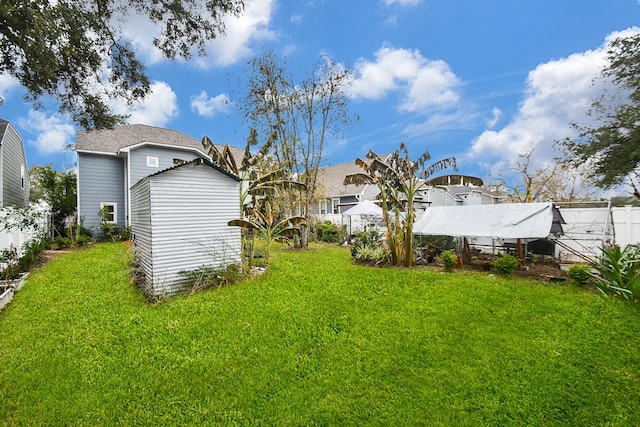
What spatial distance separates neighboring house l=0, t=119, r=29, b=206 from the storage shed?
8.42m

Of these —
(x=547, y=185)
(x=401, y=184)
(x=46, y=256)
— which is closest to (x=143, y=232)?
(x=46, y=256)

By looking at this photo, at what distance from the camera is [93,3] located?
18.2 feet

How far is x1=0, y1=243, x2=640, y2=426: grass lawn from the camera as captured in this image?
12.2ft

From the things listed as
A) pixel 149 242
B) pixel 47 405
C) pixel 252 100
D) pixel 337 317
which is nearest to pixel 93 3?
pixel 149 242

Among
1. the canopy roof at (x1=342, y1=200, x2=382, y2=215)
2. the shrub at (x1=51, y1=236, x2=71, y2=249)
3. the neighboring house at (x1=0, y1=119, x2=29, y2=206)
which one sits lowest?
the shrub at (x1=51, y1=236, x2=71, y2=249)

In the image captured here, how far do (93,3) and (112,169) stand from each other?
14.0 meters

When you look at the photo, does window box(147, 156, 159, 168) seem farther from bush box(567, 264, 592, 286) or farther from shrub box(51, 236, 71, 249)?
bush box(567, 264, 592, 286)

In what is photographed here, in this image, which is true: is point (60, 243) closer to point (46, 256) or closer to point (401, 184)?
point (46, 256)

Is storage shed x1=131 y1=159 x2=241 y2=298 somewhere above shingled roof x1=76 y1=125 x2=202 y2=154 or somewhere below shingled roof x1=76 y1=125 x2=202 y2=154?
below

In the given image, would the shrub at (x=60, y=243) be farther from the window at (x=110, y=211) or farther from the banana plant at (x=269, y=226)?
the banana plant at (x=269, y=226)

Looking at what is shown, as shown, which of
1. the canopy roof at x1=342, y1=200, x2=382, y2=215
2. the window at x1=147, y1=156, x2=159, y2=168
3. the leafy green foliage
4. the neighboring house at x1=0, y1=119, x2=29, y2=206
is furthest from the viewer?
the window at x1=147, y1=156, x2=159, y2=168

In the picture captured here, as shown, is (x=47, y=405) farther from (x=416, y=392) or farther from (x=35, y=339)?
(x=416, y=392)

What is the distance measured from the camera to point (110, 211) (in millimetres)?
17016

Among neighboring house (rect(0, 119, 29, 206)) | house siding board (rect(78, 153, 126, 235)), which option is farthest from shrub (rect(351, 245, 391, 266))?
house siding board (rect(78, 153, 126, 235))
